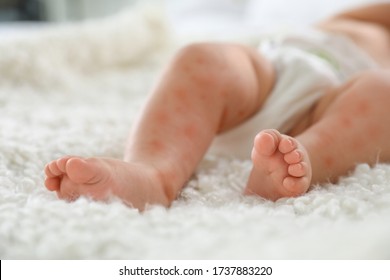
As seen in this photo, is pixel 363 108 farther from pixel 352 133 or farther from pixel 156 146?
pixel 156 146

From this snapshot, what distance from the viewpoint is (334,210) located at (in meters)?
0.54

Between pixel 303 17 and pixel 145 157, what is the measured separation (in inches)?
Result: 45.6

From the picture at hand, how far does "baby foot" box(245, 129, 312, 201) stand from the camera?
1.90ft

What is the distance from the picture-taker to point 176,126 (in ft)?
2.27

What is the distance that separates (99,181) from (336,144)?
298 mm

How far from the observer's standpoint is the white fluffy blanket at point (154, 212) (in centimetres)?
44

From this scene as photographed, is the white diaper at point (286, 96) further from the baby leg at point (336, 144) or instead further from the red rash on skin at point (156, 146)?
the red rash on skin at point (156, 146)

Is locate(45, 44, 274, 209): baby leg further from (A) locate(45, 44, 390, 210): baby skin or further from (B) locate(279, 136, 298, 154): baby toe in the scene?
(B) locate(279, 136, 298, 154): baby toe

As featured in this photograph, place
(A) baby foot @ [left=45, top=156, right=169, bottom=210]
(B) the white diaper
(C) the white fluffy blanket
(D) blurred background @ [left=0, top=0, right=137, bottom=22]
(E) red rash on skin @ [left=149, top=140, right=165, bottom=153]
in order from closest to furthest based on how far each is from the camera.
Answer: (C) the white fluffy blanket
(A) baby foot @ [left=45, top=156, right=169, bottom=210]
(E) red rash on skin @ [left=149, top=140, right=165, bottom=153]
(B) the white diaper
(D) blurred background @ [left=0, top=0, right=137, bottom=22]

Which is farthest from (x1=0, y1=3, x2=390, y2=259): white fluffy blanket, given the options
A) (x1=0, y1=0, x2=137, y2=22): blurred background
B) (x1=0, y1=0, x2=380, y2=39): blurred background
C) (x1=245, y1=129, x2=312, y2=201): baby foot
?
(x1=0, y1=0, x2=137, y2=22): blurred background

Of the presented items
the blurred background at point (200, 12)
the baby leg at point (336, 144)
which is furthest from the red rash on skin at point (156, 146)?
the blurred background at point (200, 12)

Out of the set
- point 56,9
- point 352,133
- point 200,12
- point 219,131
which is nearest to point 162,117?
point 219,131
